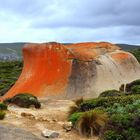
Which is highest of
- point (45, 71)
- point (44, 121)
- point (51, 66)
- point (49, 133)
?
point (51, 66)

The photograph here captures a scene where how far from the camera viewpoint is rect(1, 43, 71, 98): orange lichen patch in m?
33.4

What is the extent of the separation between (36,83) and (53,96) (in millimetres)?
2056

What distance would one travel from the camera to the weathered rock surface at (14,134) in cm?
1673

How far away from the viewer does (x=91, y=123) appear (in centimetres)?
1839

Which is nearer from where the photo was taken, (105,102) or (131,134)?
(131,134)

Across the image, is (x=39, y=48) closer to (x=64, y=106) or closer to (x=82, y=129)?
(x=64, y=106)

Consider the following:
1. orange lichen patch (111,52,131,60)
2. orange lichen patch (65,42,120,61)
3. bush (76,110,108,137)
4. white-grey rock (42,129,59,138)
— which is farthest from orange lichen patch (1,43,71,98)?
white-grey rock (42,129,59,138)

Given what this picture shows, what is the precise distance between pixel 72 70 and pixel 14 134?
16744mm

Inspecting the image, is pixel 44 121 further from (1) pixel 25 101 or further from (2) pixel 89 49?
(2) pixel 89 49

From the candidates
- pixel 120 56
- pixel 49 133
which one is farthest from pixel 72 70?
pixel 49 133

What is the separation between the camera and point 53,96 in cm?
3284

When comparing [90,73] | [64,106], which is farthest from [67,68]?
[64,106]

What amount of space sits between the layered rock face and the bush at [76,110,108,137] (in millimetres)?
13762

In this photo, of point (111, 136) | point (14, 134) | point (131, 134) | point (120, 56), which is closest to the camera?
point (131, 134)
